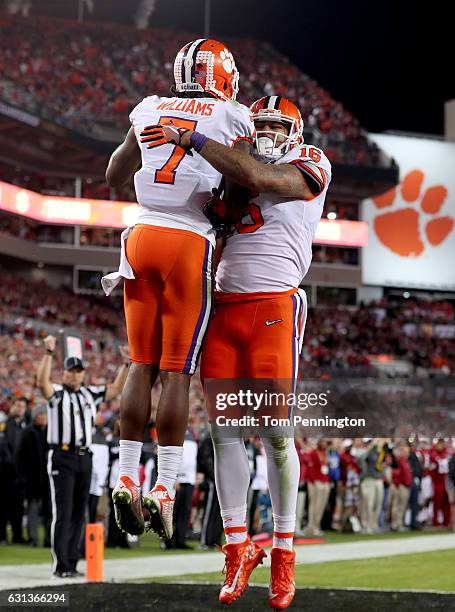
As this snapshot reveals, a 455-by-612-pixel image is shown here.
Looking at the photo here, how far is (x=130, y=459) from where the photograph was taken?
3.98 m

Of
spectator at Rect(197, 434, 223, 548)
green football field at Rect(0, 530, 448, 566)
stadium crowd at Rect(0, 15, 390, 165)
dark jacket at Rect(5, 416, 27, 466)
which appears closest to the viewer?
green football field at Rect(0, 530, 448, 566)

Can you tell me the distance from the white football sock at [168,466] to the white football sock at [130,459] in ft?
0.31

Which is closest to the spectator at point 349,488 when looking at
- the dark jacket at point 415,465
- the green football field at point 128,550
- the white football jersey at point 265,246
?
the green football field at point 128,550

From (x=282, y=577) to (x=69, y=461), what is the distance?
5.35 metres

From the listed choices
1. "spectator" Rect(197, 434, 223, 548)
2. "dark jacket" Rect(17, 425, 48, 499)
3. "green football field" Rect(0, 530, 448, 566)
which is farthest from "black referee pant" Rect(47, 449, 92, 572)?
"spectator" Rect(197, 434, 223, 548)

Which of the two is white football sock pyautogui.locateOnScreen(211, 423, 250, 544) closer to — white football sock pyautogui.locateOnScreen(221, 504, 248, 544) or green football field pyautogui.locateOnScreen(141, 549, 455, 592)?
white football sock pyautogui.locateOnScreen(221, 504, 248, 544)

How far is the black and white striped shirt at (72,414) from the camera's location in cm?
913

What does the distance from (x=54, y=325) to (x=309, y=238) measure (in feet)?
76.1

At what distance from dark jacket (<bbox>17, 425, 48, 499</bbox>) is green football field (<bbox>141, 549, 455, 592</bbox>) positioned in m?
2.90

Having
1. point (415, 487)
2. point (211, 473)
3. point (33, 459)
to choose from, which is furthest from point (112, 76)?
point (33, 459)

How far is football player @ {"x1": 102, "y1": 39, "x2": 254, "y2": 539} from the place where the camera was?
12.7 feet

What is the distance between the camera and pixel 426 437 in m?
5.30

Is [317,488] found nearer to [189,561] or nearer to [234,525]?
[189,561]

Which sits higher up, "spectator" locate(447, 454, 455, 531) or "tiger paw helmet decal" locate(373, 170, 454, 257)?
"tiger paw helmet decal" locate(373, 170, 454, 257)
